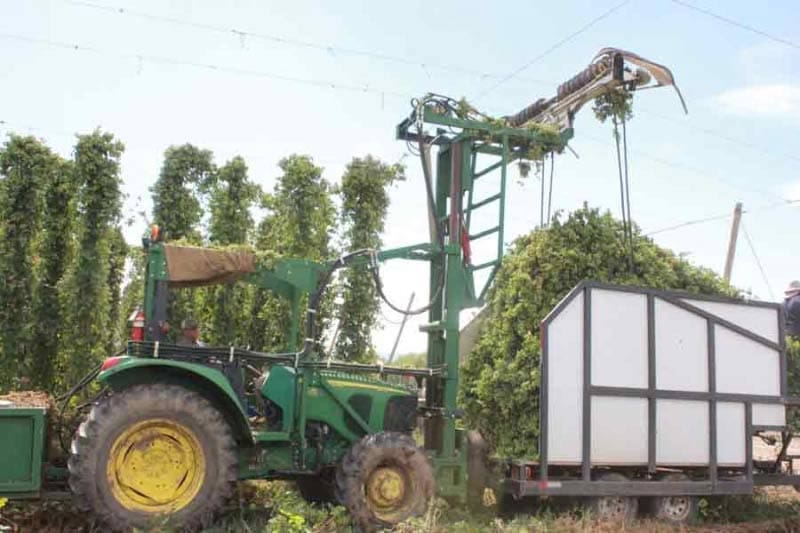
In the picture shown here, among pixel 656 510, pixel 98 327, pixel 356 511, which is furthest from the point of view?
pixel 98 327

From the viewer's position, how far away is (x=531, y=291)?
8.33m

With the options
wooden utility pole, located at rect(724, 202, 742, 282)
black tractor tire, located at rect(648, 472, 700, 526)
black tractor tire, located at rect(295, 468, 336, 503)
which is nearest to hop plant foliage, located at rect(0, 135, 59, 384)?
black tractor tire, located at rect(295, 468, 336, 503)

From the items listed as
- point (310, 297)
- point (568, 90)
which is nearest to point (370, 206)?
point (568, 90)

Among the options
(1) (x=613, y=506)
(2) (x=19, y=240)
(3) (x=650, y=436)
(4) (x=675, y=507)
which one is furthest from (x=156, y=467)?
(2) (x=19, y=240)

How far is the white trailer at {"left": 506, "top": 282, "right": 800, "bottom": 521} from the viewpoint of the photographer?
7570 mm

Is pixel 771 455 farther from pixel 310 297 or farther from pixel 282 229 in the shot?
pixel 282 229

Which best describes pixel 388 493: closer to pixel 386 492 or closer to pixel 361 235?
pixel 386 492

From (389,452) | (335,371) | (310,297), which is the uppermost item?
(310,297)

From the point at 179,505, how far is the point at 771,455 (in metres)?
7.60

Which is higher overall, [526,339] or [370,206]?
[370,206]

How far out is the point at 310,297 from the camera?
735cm

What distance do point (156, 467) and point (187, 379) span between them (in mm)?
743

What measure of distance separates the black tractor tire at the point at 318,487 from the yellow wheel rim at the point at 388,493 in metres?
0.54

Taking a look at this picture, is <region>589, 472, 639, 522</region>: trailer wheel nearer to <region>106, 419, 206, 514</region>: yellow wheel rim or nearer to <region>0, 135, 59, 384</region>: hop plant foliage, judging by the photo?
<region>106, 419, 206, 514</region>: yellow wheel rim
